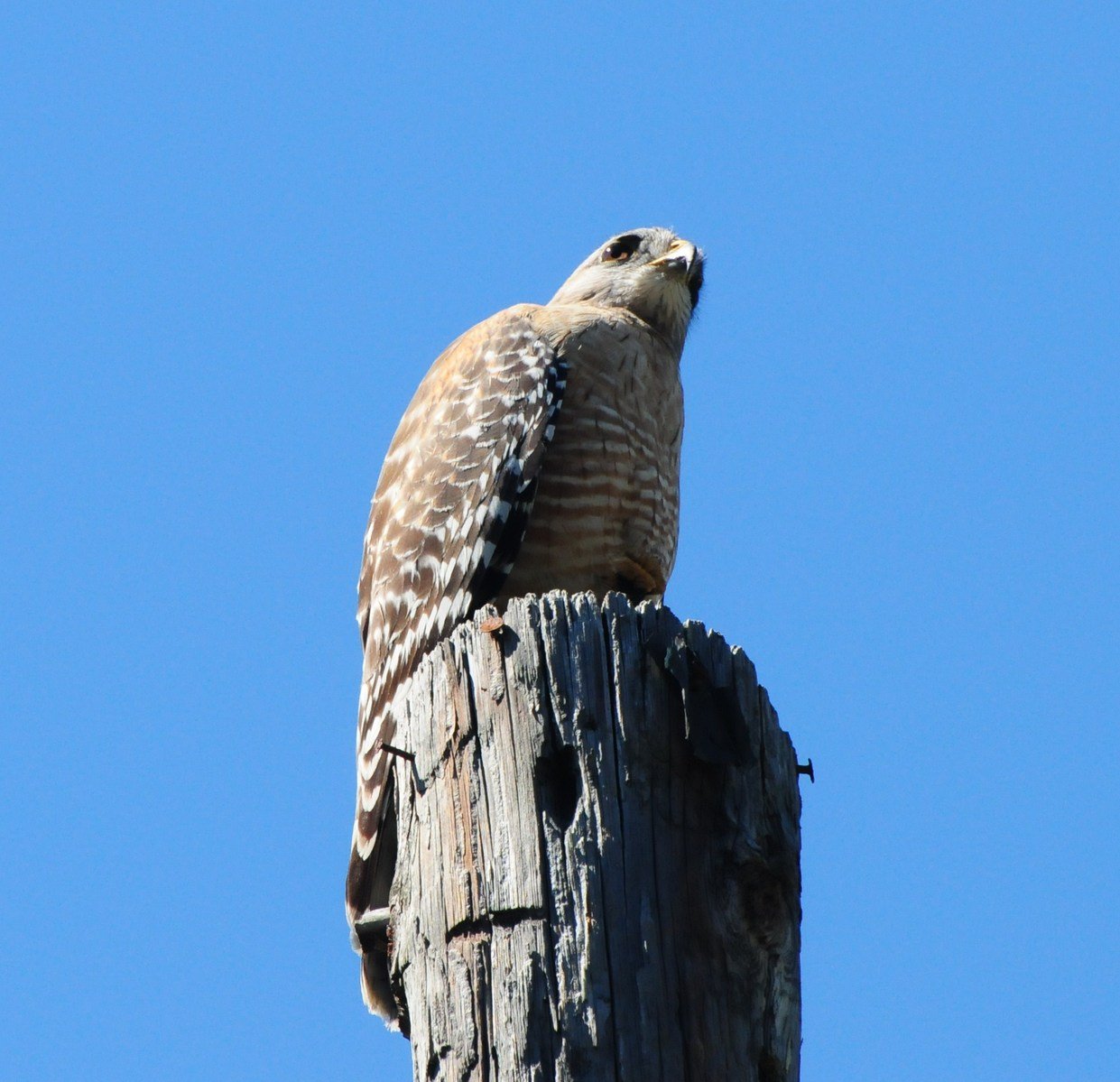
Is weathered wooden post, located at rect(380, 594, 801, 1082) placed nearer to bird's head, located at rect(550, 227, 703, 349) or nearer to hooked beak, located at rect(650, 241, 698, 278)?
bird's head, located at rect(550, 227, 703, 349)

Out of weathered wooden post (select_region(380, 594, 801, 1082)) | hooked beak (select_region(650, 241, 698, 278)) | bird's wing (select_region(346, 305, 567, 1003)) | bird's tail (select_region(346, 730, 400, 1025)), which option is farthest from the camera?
hooked beak (select_region(650, 241, 698, 278))

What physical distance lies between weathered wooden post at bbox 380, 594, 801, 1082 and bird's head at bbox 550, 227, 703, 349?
3893 millimetres

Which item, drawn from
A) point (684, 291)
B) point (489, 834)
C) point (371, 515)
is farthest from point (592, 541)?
point (489, 834)

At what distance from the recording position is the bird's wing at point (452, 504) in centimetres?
580

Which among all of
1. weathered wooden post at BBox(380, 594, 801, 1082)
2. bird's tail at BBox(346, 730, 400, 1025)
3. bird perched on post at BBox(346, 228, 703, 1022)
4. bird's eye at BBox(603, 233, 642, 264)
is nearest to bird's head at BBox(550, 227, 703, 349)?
bird's eye at BBox(603, 233, 642, 264)

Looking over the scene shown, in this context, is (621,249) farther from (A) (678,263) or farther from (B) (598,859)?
(B) (598,859)

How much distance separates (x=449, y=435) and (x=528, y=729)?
296 cm

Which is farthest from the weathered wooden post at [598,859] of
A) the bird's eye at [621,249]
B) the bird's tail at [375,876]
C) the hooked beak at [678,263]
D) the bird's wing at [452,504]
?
the bird's eye at [621,249]

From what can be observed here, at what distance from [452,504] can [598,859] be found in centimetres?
285

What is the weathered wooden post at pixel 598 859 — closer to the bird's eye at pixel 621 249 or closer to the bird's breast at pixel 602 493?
the bird's breast at pixel 602 493

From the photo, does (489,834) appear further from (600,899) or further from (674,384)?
(674,384)

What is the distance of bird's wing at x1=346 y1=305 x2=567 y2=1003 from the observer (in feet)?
19.0

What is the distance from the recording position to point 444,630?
18.8 ft

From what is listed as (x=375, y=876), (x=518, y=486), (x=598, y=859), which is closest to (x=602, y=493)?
(x=518, y=486)
